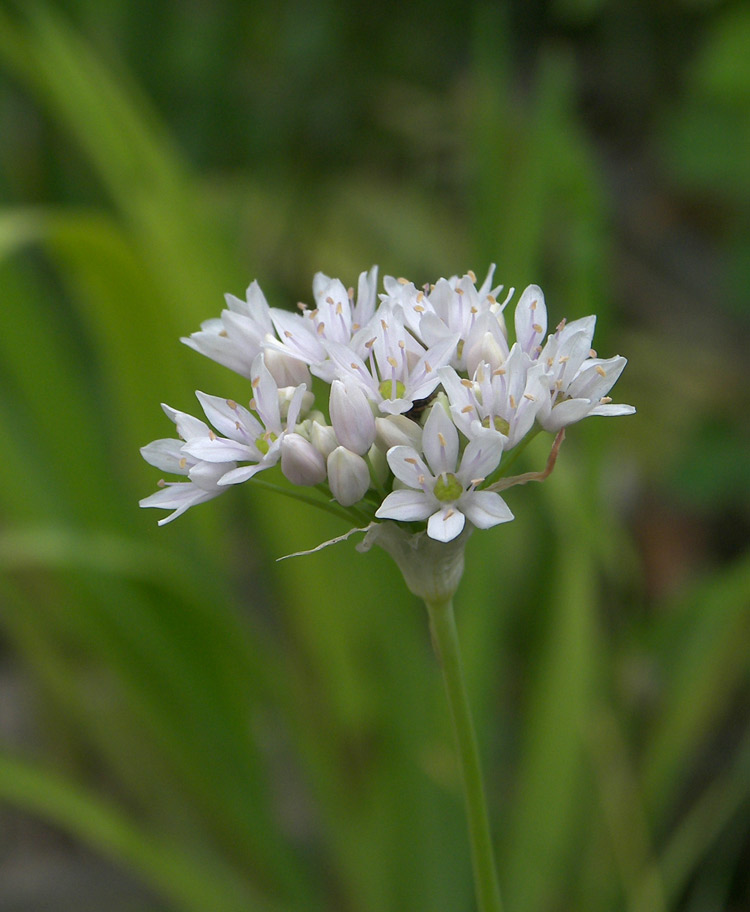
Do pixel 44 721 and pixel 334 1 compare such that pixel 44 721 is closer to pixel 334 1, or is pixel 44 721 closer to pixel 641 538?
pixel 641 538

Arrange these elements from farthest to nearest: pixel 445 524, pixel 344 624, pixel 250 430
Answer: pixel 344 624 < pixel 250 430 < pixel 445 524

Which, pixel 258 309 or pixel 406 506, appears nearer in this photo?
pixel 406 506

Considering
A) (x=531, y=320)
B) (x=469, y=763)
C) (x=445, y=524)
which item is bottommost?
(x=469, y=763)

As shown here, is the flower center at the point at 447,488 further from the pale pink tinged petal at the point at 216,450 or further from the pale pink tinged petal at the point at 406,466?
the pale pink tinged petal at the point at 216,450

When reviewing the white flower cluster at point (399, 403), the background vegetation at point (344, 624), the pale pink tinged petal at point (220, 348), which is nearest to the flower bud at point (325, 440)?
the white flower cluster at point (399, 403)

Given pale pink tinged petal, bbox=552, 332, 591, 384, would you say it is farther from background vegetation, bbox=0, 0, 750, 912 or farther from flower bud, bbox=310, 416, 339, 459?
background vegetation, bbox=0, 0, 750, 912

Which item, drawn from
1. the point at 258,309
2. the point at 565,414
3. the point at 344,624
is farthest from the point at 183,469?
the point at 344,624

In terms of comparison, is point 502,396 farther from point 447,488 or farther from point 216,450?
point 216,450
